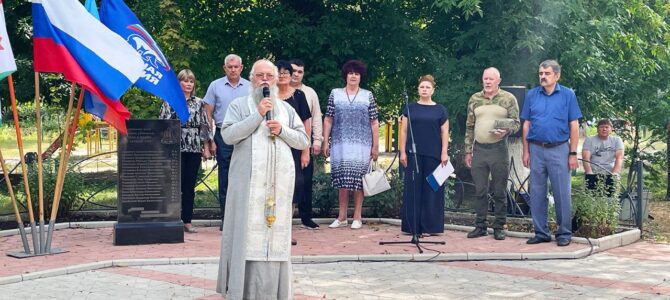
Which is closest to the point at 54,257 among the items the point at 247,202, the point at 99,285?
the point at 99,285

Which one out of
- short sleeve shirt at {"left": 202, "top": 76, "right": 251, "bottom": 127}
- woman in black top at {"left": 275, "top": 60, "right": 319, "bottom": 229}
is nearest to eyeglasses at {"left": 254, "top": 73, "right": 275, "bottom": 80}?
woman in black top at {"left": 275, "top": 60, "right": 319, "bottom": 229}

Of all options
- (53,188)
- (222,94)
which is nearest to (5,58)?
(222,94)

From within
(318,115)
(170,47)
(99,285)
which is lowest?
(99,285)

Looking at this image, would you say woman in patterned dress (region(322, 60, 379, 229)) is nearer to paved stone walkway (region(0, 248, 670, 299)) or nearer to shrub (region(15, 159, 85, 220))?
paved stone walkway (region(0, 248, 670, 299))

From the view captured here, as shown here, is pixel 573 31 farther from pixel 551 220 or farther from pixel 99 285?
pixel 99 285

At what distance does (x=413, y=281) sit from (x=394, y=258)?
3.71 feet

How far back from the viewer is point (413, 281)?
8.33 m

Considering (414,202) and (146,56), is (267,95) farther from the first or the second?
(414,202)

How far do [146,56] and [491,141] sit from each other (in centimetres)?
408

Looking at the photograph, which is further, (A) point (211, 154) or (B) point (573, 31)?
(B) point (573, 31)

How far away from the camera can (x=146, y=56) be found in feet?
31.9

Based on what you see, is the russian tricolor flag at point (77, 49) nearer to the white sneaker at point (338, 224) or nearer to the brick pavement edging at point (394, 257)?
the brick pavement edging at point (394, 257)

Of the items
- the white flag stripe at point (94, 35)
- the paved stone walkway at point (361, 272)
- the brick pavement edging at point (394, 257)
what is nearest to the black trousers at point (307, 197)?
the paved stone walkway at point (361, 272)

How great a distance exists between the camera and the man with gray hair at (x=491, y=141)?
10797 mm
